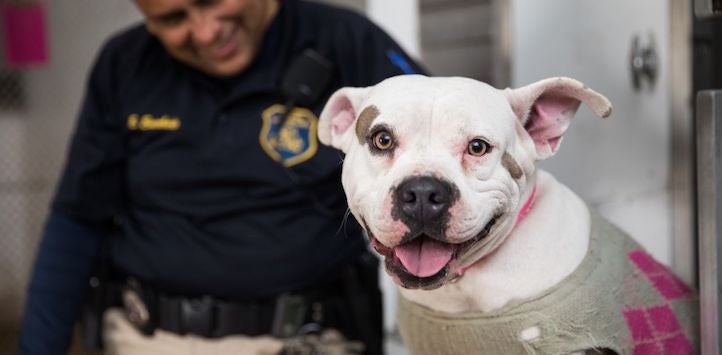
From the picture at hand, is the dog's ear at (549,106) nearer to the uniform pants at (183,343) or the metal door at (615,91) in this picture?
the metal door at (615,91)

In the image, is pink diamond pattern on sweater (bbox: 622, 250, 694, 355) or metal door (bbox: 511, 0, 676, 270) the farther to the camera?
metal door (bbox: 511, 0, 676, 270)

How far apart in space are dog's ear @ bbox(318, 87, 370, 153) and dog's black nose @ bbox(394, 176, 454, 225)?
237mm

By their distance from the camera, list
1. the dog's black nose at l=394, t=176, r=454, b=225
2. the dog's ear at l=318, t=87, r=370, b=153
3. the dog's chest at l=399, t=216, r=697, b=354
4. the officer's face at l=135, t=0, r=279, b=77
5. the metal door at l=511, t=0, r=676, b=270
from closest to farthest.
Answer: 1. the dog's black nose at l=394, t=176, r=454, b=225
2. the dog's chest at l=399, t=216, r=697, b=354
3. the dog's ear at l=318, t=87, r=370, b=153
4. the officer's face at l=135, t=0, r=279, b=77
5. the metal door at l=511, t=0, r=676, b=270

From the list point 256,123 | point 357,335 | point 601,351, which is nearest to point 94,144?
point 256,123

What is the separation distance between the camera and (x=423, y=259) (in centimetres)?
99

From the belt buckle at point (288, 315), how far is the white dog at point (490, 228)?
1.42 ft

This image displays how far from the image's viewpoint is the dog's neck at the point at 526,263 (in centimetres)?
108

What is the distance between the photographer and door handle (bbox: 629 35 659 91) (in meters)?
1.88

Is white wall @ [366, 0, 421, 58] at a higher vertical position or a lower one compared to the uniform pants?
higher

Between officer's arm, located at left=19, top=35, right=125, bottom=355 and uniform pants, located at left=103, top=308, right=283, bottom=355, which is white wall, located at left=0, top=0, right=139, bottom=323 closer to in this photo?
officer's arm, located at left=19, top=35, right=125, bottom=355


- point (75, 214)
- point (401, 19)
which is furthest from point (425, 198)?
point (401, 19)

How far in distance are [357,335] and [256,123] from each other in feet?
1.48

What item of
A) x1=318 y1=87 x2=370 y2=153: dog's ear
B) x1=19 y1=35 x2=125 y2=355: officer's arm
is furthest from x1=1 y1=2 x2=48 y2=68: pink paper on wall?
x1=318 y1=87 x2=370 y2=153: dog's ear

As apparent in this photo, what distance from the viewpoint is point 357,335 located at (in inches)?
65.5
